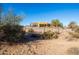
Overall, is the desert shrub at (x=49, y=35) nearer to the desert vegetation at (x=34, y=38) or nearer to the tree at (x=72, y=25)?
the desert vegetation at (x=34, y=38)

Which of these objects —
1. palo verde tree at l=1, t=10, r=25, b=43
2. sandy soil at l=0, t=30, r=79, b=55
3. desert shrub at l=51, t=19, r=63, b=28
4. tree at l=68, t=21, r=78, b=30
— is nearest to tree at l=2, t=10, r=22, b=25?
palo verde tree at l=1, t=10, r=25, b=43

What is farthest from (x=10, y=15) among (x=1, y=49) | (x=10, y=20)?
(x=1, y=49)

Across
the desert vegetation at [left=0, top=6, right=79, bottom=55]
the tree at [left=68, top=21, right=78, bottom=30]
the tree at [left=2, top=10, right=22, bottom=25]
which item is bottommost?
the desert vegetation at [left=0, top=6, right=79, bottom=55]

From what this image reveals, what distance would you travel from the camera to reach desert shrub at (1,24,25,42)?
4.75 m

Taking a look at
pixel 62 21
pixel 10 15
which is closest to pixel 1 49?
pixel 10 15

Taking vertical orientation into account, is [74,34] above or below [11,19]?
below

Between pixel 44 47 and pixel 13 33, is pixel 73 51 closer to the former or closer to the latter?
pixel 44 47

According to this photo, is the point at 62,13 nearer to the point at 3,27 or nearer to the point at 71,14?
the point at 71,14

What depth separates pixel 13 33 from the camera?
4.76m

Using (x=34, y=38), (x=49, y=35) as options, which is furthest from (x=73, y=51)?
(x=34, y=38)

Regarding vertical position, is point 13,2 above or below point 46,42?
above

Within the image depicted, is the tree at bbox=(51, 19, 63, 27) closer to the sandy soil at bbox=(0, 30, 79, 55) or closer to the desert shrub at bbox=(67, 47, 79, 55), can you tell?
the sandy soil at bbox=(0, 30, 79, 55)

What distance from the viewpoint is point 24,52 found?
473cm

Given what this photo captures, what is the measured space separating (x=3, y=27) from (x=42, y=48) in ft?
1.67
